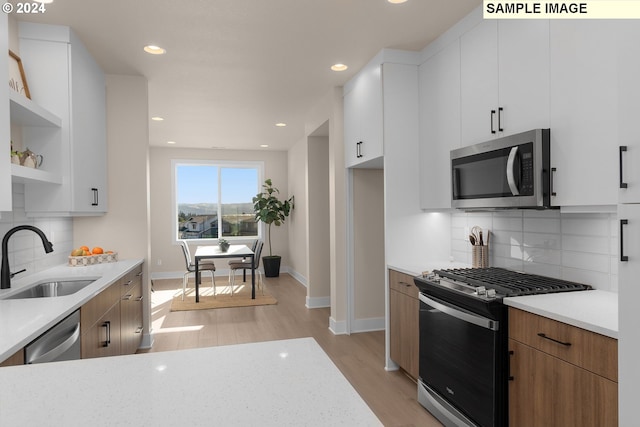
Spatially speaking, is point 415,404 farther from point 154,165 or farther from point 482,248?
point 154,165

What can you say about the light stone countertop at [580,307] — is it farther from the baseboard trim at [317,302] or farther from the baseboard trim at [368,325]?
the baseboard trim at [317,302]

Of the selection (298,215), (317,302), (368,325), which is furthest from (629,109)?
(298,215)

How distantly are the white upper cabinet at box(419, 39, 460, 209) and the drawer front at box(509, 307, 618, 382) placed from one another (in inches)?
48.2

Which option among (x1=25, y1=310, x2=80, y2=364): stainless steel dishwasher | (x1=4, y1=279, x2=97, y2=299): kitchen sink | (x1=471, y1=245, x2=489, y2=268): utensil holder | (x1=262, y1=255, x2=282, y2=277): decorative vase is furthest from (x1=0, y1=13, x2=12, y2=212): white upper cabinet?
(x1=262, y1=255, x2=282, y2=277): decorative vase

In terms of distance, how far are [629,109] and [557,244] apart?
1190 mm

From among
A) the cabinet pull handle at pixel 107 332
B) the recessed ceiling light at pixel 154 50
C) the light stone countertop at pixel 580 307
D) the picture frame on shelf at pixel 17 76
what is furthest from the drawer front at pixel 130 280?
the light stone countertop at pixel 580 307

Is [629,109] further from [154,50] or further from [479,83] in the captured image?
Result: [154,50]

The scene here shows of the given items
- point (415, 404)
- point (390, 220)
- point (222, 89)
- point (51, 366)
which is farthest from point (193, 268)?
point (51, 366)

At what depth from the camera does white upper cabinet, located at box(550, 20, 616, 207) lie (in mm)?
1704

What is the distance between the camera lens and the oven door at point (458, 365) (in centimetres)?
190

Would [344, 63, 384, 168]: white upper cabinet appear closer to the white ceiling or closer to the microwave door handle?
the white ceiling

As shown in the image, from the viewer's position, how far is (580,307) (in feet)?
5.49

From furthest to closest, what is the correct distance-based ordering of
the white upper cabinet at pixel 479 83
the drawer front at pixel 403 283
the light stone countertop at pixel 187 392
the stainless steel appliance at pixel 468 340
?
the drawer front at pixel 403 283
the white upper cabinet at pixel 479 83
the stainless steel appliance at pixel 468 340
the light stone countertop at pixel 187 392

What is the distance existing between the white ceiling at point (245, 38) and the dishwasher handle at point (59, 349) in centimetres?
199
